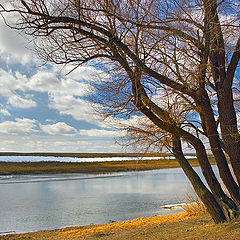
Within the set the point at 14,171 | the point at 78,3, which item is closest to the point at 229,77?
the point at 78,3

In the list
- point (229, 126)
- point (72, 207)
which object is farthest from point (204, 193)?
point (72, 207)

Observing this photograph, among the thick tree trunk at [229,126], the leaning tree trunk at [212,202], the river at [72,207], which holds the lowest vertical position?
the river at [72,207]

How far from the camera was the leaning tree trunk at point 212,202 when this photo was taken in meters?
7.87

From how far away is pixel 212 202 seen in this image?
27.0 feet

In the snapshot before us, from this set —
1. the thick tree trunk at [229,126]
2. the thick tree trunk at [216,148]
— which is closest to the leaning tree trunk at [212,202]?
the thick tree trunk at [216,148]

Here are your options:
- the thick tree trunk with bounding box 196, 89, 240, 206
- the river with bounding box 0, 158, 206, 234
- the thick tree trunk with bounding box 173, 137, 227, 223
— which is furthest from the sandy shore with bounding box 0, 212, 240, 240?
the river with bounding box 0, 158, 206, 234

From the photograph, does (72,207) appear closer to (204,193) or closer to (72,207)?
(72,207)

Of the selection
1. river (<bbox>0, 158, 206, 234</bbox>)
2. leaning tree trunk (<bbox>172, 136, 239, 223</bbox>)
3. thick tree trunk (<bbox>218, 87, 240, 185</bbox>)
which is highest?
thick tree trunk (<bbox>218, 87, 240, 185</bbox>)

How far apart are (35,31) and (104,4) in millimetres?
1582

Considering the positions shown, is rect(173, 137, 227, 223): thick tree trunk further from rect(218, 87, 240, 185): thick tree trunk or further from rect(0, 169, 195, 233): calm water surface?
rect(0, 169, 195, 233): calm water surface

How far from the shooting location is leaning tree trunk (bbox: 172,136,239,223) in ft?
25.8

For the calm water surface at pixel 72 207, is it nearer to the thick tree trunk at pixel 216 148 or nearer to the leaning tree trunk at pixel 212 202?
the leaning tree trunk at pixel 212 202

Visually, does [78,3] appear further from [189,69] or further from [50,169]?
[50,169]

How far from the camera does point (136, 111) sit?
8.22 metres
